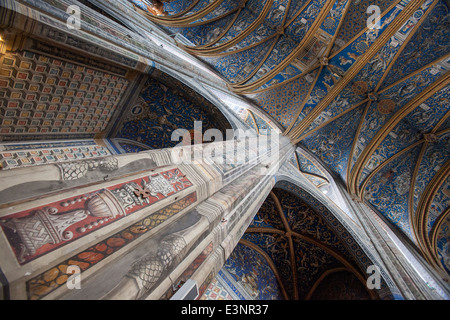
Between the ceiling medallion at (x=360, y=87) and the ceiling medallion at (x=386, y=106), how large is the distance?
0.70 metres

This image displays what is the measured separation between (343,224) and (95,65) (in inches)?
232

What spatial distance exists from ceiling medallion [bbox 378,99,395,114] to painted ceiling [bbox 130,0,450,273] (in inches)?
1.5

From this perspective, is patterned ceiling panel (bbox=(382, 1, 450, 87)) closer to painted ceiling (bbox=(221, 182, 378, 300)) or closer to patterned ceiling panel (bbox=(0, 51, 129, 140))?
painted ceiling (bbox=(221, 182, 378, 300))

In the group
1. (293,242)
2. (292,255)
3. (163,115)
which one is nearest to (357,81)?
(293,242)

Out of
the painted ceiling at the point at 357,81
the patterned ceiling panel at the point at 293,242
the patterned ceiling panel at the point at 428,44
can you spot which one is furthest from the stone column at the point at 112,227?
the patterned ceiling panel at the point at 428,44

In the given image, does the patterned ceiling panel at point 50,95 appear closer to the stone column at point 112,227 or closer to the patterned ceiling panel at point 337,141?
the stone column at point 112,227

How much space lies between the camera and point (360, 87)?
8.04 metres

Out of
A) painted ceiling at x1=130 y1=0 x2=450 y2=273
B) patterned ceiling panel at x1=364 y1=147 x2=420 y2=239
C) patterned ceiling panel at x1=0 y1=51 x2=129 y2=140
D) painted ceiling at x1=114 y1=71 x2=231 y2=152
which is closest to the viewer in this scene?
patterned ceiling panel at x1=0 y1=51 x2=129 y2=140

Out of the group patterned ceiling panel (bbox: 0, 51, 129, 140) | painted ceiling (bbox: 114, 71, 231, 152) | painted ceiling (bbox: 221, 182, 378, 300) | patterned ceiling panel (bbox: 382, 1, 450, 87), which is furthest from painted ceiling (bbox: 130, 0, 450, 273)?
patterned ceiling panel (bbox: 0, 51, 129, 140)

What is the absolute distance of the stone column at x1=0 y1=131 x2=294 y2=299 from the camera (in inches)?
43.2

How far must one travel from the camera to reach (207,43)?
9.36 meters

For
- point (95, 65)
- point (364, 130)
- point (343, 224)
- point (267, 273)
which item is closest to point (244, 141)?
point (95, 65)

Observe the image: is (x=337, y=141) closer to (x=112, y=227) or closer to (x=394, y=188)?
(x=394, y=188)
